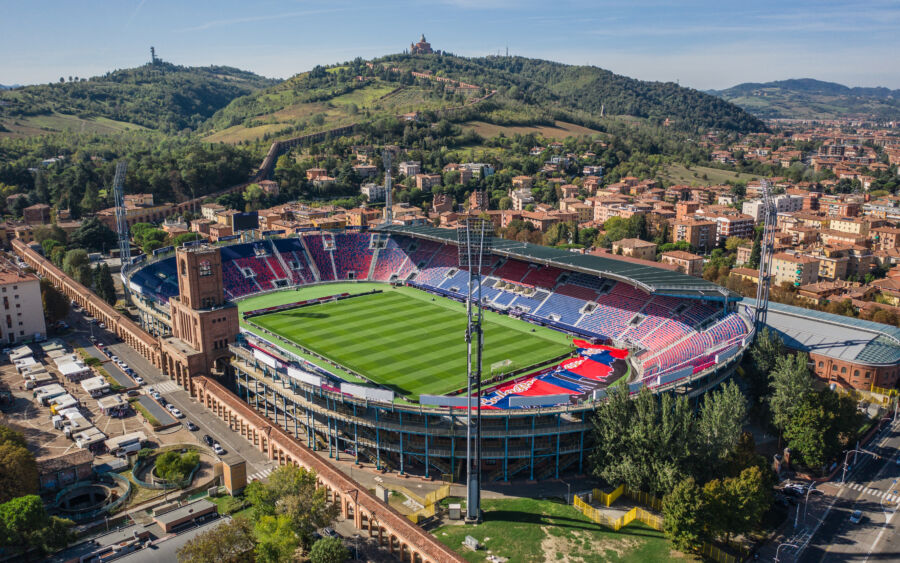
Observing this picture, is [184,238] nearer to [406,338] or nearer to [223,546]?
[406,338]

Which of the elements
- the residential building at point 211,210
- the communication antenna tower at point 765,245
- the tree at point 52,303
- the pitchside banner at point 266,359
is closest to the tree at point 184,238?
the residential building at point 211,210

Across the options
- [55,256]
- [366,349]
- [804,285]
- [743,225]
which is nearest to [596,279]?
[366,349]

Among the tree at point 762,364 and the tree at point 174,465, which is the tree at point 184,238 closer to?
the tree at point 174,465

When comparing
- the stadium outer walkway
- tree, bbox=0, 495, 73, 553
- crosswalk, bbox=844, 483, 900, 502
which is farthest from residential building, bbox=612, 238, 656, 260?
tree, bbox=0, 495, 73, 553

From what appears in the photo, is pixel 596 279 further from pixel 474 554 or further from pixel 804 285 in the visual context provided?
pixel 474 554

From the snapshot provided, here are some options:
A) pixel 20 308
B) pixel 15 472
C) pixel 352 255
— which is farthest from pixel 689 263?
pixel 20 308
